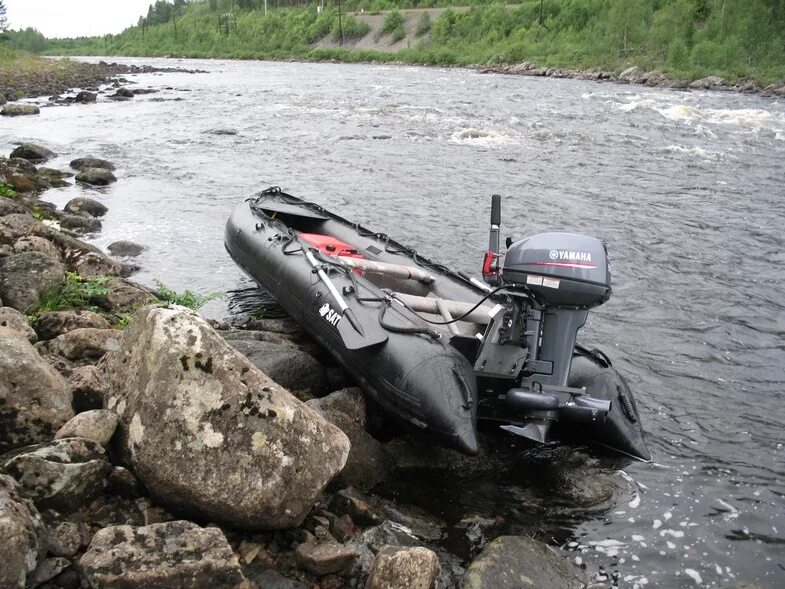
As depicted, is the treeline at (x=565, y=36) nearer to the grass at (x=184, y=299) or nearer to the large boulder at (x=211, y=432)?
the grass at (x=184, y=299)

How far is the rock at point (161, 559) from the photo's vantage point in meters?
2.51

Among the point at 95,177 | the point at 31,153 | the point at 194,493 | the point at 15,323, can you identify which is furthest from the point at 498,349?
the point at 31,153

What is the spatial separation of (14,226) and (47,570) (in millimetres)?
5726

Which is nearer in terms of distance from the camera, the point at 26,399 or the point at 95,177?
the point at 26,399

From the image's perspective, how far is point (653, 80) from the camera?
109 feet

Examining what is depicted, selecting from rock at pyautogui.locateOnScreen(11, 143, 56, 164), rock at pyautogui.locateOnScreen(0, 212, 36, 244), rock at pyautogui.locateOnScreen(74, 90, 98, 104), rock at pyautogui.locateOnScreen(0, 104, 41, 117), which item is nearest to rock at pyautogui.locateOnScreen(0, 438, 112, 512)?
rock at pyautogui.locateOnScreen(0, 212, 36, 244)

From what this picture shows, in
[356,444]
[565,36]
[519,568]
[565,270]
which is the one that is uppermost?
[565,36]

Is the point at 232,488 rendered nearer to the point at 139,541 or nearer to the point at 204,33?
the point at 139,541

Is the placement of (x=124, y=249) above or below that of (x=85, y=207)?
below

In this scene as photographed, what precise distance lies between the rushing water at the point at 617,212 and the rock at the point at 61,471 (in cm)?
218

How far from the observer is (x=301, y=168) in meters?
14.1

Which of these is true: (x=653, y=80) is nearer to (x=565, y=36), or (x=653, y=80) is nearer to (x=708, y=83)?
(x=708, y=83)

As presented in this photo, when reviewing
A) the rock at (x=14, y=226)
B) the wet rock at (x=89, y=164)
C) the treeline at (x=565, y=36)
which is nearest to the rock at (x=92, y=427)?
the rock at (x=14, y=226)

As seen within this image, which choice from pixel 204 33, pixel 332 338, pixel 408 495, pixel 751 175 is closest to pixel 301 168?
pixel 751 175
